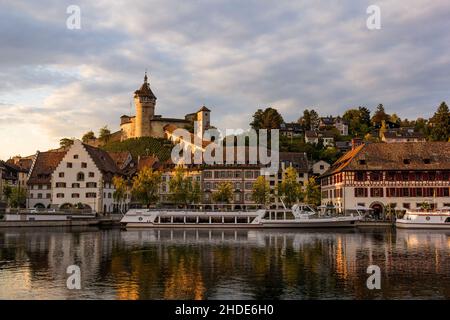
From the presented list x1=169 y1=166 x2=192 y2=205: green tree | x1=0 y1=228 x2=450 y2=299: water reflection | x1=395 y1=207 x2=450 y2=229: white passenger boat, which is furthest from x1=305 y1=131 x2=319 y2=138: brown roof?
x1=0 y1=228 x2=450 y2=299: water reflection

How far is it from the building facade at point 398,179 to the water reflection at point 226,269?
32270mm

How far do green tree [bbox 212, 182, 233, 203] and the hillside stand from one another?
42.5 m

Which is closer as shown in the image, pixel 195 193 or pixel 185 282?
pixel 185 282

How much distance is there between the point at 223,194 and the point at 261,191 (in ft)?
22.8

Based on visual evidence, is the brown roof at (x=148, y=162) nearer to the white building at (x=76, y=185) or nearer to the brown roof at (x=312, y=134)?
the white building at (x=76, y=185)

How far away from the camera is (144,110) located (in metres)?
154

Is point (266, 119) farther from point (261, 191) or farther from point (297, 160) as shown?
point (261, 191)

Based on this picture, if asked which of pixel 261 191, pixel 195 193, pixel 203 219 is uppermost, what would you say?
pixel 261 191

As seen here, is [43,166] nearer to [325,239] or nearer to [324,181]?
[324,181]

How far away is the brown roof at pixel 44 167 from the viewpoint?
100 m

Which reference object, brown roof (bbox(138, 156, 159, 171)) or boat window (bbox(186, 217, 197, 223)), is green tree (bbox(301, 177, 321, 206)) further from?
brown roof (bbox(138, 156, 159, 171))

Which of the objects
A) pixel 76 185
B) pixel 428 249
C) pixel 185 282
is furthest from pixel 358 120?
pixel 185 282

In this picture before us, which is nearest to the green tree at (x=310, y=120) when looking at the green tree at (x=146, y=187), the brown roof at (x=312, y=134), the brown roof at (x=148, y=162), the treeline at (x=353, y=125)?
the treeline at (x=353, y=125)
